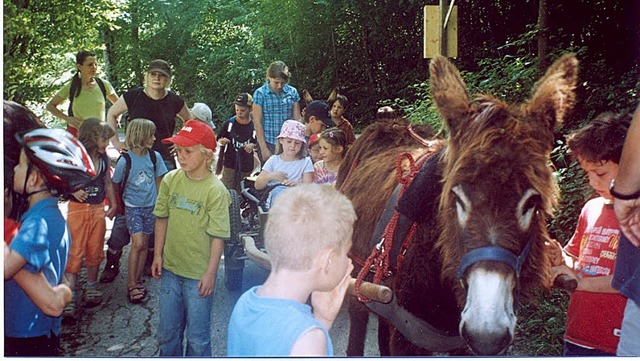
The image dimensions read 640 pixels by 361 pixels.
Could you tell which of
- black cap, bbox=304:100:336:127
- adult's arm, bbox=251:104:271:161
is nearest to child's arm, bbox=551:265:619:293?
black cap, bbox=304:100:336:127

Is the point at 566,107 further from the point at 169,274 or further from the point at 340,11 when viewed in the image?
the point at 169,274

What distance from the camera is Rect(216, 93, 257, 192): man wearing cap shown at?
101 inches

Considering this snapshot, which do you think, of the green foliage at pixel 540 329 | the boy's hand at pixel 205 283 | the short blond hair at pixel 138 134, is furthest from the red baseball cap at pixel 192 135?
the green foliage at pixel 540 329

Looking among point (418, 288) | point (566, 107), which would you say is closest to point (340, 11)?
point (566, 107)

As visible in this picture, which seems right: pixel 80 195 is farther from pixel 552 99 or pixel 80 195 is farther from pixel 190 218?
pixel 552 99

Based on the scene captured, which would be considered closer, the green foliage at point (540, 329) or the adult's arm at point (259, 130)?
the green foliage at point (540, 329)

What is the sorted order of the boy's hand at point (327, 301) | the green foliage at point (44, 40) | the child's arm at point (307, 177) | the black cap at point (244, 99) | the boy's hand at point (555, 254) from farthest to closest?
the child's arm at point (307, 177) → the black cap at point (244, 99) → the green foliage at point (44, 40) → the boy's hand at point (555, 254) → the boy's hand at point (327, 301)

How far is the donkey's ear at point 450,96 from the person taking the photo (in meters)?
1.89

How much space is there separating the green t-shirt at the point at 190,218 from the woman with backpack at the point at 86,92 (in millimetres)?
409

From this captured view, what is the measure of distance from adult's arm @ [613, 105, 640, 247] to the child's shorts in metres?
1.91

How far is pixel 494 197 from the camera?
1.70 metres

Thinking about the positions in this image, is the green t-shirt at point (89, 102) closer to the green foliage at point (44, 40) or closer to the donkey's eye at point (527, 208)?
the green foliage at point (44, 40)

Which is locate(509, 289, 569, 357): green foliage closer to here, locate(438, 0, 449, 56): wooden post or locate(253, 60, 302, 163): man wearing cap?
locate(438, 0, 449, 56): wooden post

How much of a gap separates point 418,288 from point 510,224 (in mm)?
544
